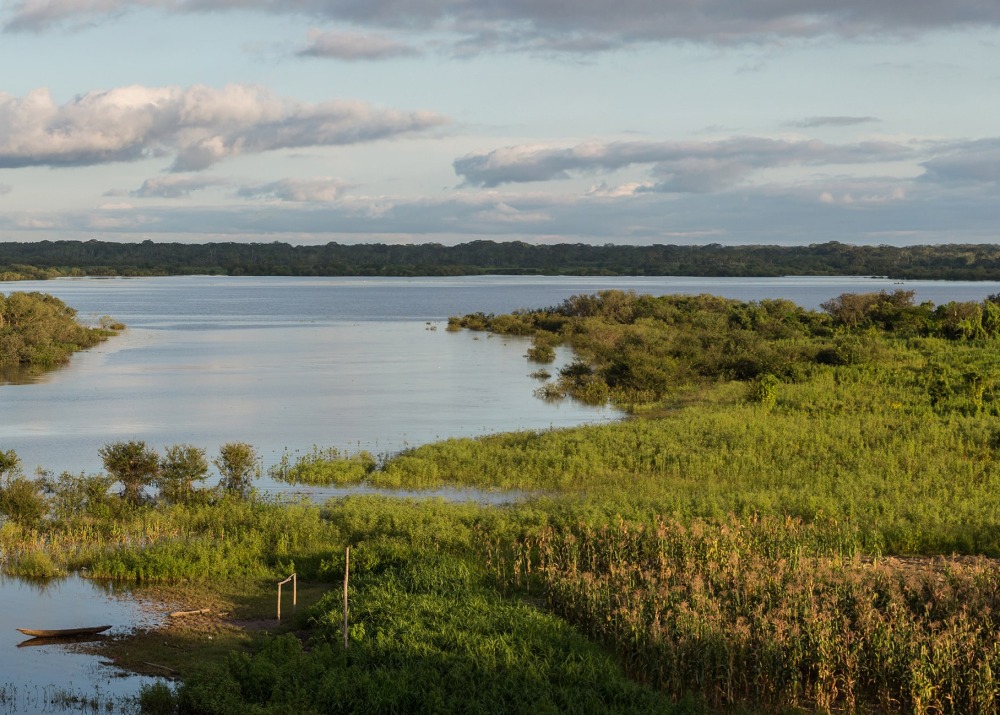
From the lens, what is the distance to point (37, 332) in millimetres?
57062

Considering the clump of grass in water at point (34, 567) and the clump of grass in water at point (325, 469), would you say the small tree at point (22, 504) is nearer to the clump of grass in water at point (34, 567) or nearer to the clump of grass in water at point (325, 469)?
the clump of grass in water at point (34, 567)

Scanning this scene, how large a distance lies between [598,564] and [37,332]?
47.8 m

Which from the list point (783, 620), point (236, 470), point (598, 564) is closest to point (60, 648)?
point (598, 564)

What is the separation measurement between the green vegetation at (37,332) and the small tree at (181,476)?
3412cm

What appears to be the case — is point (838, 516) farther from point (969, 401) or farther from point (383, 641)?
point (969, 401)

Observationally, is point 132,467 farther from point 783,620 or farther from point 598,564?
point 783,620

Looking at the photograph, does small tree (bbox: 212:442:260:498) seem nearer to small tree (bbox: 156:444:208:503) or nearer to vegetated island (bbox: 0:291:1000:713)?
vegetated island (bbox: 0:291:1000:713)

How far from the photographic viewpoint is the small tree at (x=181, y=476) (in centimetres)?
2312

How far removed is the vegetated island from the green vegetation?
1268 inches

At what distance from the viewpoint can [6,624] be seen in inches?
619

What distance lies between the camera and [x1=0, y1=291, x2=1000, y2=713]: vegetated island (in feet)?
41.0

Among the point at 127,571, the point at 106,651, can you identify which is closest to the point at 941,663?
the point at 106,651

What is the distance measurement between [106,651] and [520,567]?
21.1 feet

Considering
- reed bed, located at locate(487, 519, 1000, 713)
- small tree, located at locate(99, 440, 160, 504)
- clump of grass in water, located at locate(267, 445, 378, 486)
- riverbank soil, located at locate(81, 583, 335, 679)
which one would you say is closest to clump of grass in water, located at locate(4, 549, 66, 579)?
riverbank soil, located at locate(81, 583, 335, 679)
